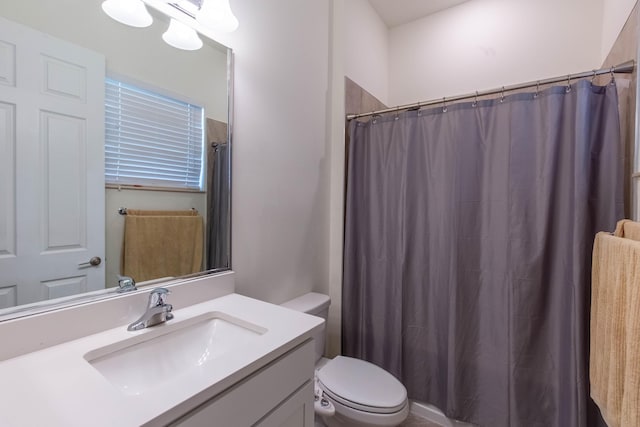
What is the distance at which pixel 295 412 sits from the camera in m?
0.83

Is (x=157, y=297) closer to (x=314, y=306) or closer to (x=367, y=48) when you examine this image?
(x=314, y=306)

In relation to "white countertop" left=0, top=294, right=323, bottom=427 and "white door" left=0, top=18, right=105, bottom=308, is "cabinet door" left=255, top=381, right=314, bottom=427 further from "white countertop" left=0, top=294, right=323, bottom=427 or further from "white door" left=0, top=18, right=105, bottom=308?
"white door" left=0, top=18, right=105, bottom=308

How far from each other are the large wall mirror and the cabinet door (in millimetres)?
601

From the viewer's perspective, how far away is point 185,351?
0.91 metres

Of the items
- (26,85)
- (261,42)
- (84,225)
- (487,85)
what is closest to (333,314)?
(84,225)

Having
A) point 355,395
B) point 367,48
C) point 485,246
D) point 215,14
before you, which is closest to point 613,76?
point 485,246

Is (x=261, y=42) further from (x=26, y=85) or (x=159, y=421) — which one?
(x=159, y=421)

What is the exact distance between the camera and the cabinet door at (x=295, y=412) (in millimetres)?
748

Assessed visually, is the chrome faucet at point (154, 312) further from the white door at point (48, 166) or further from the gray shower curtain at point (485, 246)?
the gray shower curtain at point (485, 246)

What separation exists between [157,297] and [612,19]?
254 cm

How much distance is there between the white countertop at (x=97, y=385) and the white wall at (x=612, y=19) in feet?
6.45

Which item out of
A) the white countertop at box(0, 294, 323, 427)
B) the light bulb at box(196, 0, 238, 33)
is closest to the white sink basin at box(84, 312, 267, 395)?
the white countertop at box(0, 294, 323, 427)

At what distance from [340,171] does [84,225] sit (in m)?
1.39

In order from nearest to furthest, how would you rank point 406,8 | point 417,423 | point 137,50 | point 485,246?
point 137,50, point 485,246, point 417,423, point 406,8
